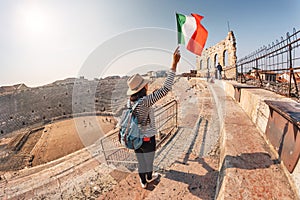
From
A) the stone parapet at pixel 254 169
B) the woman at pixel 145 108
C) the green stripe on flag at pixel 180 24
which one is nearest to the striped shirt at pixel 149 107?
the woman at pixel 145 108

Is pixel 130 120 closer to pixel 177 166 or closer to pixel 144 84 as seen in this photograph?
pixel 144 84

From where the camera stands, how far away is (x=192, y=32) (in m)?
3.41

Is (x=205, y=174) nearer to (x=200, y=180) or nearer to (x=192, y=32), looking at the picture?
(x=200, y=180)

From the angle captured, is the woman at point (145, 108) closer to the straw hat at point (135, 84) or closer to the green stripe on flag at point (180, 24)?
the straw hat at point (135, 84)

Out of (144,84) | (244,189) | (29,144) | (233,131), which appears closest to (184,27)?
(144,84)

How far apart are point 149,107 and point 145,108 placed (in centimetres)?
9

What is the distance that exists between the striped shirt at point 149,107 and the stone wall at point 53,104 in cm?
1872

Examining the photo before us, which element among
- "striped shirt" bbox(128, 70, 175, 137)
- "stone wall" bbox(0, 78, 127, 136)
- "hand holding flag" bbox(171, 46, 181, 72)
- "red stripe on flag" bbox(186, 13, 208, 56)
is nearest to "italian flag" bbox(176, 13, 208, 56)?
"red stripe on flag" bbox(186, 13, 208, 56)

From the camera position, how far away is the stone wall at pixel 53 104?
2534 cm

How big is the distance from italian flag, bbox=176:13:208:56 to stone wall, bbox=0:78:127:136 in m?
17.6

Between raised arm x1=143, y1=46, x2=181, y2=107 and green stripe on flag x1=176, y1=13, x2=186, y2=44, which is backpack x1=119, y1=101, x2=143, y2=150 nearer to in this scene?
raised arm x1=143, y1=46, x2=181, y2=107

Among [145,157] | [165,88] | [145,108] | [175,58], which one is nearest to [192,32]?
[175,58]

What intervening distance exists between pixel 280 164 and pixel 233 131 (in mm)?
1005

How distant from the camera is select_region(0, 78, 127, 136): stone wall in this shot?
25.3 m
